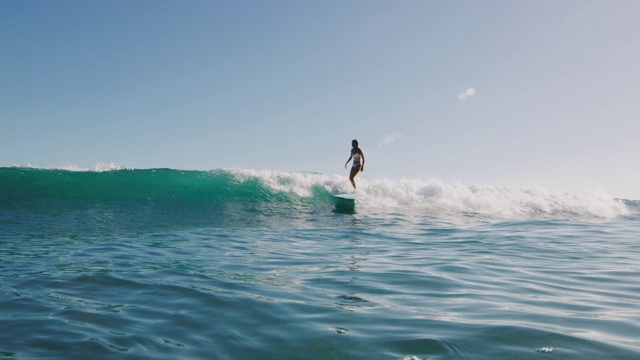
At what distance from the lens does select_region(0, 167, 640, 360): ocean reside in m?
3.15

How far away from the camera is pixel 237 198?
1605cm

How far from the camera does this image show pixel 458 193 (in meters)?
19.9

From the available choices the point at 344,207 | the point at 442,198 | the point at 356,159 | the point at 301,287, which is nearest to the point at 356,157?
the point at 356,159

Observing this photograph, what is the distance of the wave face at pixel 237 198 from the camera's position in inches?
503

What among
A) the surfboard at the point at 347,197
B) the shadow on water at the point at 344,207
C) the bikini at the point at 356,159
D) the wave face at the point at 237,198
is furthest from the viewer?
the bikini at the point at 356,159

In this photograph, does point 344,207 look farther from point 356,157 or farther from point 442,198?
point 442,198

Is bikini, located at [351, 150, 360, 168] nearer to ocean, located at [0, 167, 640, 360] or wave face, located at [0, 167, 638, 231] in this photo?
wave face, located at [0, 167, 638, 231]

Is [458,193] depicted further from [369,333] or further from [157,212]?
[369,333]

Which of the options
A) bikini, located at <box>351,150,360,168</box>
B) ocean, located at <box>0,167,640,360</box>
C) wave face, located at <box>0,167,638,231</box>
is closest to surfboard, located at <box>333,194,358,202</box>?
wave face, located at <box>0,167,638,231</box>

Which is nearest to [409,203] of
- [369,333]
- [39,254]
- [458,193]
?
[458,193]

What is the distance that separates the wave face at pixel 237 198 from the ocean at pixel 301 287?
7.6 inches

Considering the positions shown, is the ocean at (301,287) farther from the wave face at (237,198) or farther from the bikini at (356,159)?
the bikini at (356,159)

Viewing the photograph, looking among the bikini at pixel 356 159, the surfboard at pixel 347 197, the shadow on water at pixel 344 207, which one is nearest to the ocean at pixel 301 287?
the shadow on water at pixel 344 207

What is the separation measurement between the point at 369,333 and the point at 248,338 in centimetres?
93
